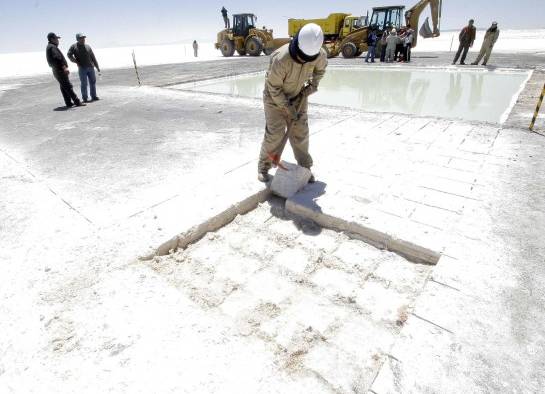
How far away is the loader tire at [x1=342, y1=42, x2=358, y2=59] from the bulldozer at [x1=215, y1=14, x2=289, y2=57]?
5.56 metres

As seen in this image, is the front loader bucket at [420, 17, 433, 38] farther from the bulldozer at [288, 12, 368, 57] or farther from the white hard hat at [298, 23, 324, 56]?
the white hard hat at [298, 23, 324, 56]

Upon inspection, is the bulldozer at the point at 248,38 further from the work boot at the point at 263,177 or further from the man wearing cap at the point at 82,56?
the work boot at the point at 263,177

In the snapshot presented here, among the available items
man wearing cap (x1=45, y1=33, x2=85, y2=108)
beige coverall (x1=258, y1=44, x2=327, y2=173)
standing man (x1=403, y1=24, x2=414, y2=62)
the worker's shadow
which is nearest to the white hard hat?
beige coverall (x1=258, y1=44, x2=327, y2=173)

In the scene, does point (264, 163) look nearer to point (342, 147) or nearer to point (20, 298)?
point (342, 147)

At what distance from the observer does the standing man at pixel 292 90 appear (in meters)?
2.50

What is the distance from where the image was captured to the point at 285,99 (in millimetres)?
2830

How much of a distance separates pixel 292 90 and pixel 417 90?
716 centimetres

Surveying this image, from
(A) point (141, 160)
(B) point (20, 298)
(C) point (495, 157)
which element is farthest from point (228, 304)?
(C) point (495, 157)

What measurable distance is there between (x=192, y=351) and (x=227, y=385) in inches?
10.4

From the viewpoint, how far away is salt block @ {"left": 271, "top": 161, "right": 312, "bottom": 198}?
3037 millimetres

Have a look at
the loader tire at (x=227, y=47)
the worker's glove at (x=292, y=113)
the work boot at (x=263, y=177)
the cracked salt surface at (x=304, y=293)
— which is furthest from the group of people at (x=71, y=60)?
the loader tire at (x=227, y=47)

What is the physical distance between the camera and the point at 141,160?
3916 mm

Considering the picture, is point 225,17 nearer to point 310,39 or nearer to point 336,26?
point 336,26

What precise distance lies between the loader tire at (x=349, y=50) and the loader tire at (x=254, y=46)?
638 centimetres
